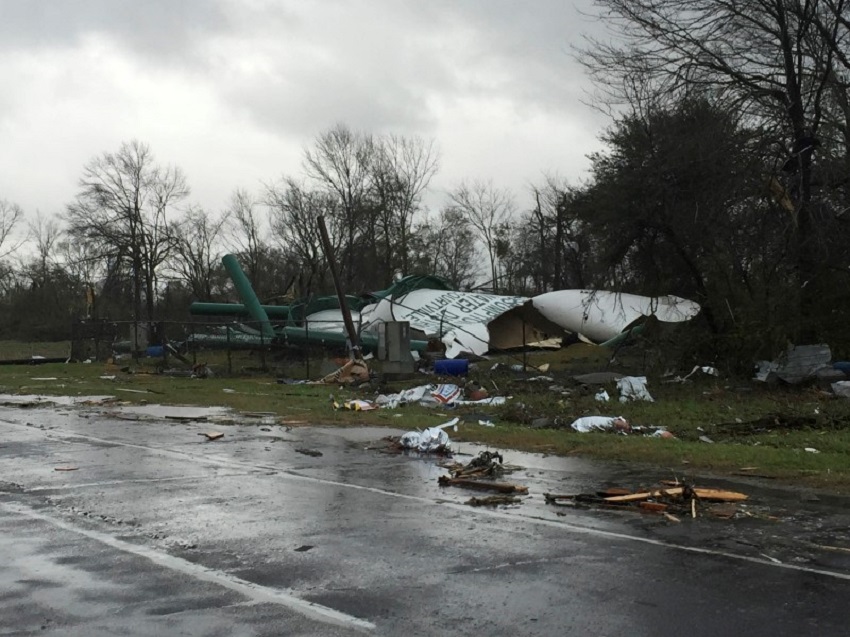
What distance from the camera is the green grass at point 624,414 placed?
38.8ft

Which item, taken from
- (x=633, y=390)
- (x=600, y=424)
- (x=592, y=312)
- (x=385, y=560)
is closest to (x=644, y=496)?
(x=385, y=560)

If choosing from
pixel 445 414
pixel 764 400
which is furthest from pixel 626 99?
pixel 445 414

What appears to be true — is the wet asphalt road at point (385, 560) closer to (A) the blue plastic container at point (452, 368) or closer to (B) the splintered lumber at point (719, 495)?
(B) the splintered lumber at point (719, 495)

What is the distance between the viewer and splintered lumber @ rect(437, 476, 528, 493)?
9695 mm

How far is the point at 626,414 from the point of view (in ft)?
57.8

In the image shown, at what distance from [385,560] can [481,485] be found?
11.6 feet

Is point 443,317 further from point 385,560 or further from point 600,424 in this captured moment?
point 385,560

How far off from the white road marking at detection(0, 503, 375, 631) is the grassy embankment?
267 inches

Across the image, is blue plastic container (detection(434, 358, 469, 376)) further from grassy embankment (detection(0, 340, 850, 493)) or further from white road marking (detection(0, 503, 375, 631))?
white road marking (detection(0, 503, 375, 631))

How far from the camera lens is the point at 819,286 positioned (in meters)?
22.7

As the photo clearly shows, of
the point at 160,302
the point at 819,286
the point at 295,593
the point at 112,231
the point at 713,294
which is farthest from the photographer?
the point at 160,302

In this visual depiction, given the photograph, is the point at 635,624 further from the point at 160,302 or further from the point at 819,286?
the point at 160,302

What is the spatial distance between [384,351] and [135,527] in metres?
19.8

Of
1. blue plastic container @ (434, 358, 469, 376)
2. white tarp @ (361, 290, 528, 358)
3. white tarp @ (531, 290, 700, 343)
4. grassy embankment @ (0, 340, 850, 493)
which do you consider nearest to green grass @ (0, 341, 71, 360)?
white tarp @ (361, 290, 528, 358)
